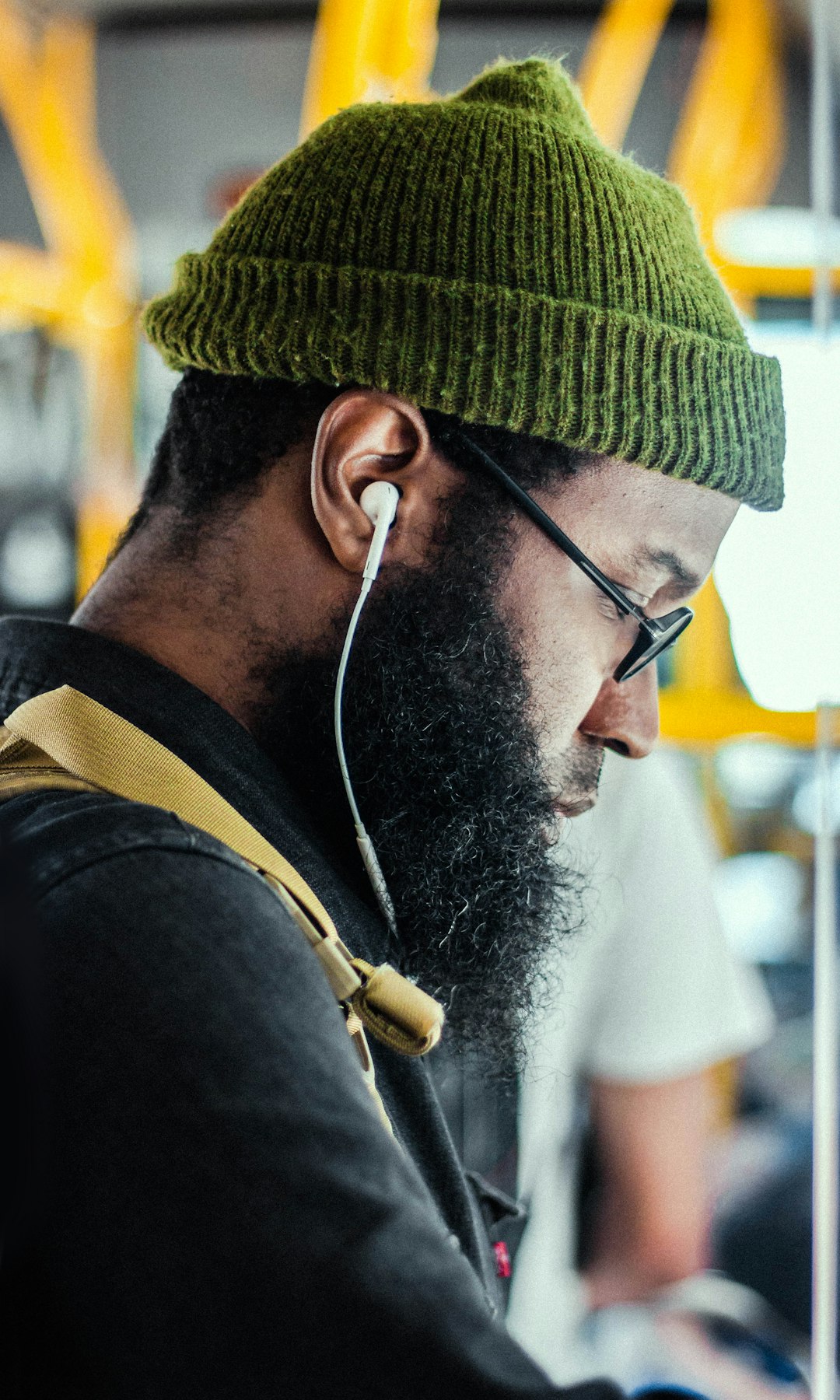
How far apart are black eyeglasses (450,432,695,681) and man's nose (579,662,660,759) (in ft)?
0.05

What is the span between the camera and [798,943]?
2.96 m

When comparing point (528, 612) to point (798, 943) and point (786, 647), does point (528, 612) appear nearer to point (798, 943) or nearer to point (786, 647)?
point (786, 647)

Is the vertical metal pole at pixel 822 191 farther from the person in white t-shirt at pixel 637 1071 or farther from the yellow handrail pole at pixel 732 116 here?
the yellow handrail pole at pixel 732 116

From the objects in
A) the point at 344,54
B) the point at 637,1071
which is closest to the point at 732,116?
the point at 344,54

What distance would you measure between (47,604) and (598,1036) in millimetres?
1579

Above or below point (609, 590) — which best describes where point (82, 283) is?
above

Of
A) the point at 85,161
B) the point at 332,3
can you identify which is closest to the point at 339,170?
the point at 332,3

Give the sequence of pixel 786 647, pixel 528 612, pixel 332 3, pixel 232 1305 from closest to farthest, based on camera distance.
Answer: pixel 232 1305
pixel 528 612
pixel 786 647
pixel 332 3

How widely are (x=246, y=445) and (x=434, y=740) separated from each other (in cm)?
23

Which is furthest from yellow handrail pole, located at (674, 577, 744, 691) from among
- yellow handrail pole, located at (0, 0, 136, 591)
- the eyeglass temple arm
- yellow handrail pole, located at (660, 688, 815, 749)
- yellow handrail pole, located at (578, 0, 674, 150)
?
the eyeglass temple arm

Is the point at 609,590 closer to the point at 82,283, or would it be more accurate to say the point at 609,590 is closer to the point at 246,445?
the point at 246,445

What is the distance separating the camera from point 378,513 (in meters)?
0.80

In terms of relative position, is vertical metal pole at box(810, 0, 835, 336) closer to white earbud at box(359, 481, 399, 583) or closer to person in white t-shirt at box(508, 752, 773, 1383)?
white earbud at box(359, 481, 399, 583)

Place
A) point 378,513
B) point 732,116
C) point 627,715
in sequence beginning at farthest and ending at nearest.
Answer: point 732,116 → point 627,715 → point 378,513
